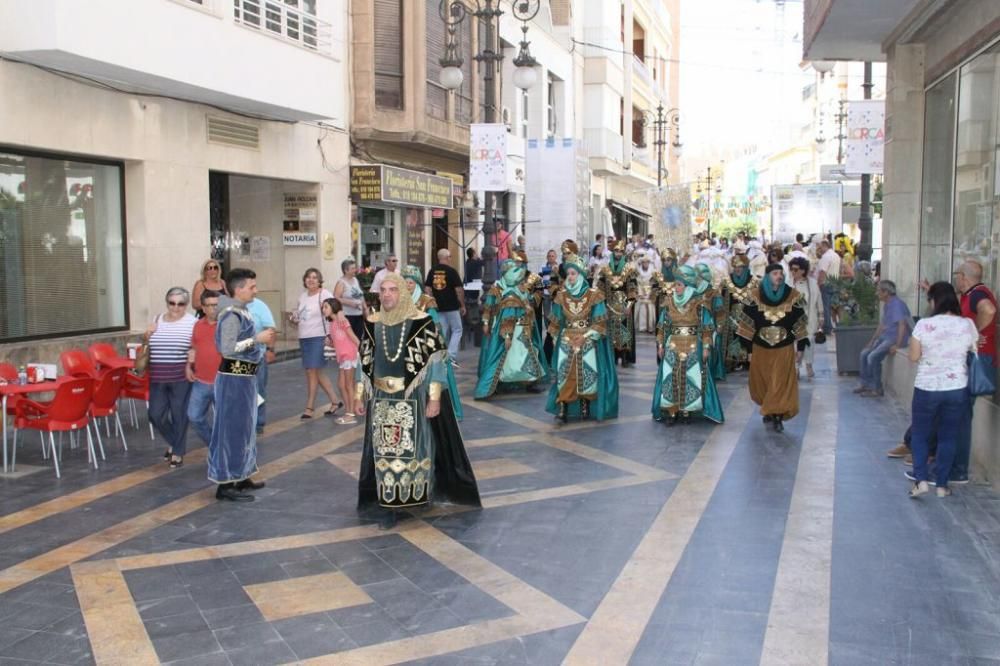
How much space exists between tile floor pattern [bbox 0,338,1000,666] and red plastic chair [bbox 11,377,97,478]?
1.49ft

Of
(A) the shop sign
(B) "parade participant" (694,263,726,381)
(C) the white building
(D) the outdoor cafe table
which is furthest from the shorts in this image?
(A) the shop sign

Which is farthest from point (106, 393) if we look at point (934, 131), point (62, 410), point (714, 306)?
point (934, 131)

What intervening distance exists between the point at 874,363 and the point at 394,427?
25.4 ft

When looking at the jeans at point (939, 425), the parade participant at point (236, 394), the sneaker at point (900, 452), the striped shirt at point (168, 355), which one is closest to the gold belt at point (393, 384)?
the parade participant at point (236, 394)

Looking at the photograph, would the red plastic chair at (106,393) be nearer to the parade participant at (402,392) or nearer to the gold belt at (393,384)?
the parade participant at (402,392)

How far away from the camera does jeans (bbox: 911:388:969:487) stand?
7504 mm

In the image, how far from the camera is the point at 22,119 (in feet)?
37.1

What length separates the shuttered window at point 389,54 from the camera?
19094 mm

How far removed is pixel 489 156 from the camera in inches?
658

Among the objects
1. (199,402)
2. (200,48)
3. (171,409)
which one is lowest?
(171,409)

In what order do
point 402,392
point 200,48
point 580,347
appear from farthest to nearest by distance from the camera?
1. point 200,48
2. point 580,347
3. point 402,392

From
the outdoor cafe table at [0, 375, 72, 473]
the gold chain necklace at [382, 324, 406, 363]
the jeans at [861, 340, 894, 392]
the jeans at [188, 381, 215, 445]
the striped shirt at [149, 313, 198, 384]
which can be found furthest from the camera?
the jeans at [861, 340, 894, 392]

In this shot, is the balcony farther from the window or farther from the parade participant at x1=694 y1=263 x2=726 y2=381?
the parade participant at x1=694 y1=263 x2=726 y2=381

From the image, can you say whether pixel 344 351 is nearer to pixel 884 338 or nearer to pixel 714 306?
pixel 714 306
